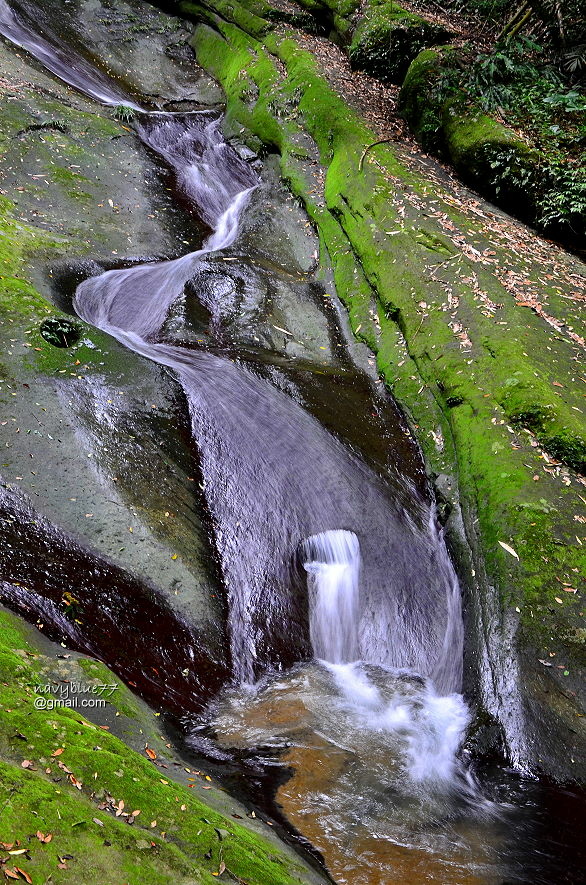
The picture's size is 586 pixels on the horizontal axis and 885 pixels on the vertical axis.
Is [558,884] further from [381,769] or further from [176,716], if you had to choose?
[176,716]

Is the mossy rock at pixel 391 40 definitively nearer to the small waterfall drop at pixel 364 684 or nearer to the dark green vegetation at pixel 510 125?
the dark green vegetation at pixel 510 125

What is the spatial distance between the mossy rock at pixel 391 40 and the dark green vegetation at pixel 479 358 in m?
1.79

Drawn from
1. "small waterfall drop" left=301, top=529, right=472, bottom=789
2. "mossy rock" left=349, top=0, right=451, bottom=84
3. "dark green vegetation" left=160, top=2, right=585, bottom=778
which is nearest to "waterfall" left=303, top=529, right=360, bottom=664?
"small waterfall drop" left=301, top=529, right=472, bottom=789

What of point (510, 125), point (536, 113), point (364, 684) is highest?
point (536, 113)

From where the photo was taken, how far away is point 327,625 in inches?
238

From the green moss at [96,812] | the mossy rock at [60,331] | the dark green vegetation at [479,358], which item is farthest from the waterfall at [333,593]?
the mossy rock at [60,331]

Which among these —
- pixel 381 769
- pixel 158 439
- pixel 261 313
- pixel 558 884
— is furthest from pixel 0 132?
pixel 558 884

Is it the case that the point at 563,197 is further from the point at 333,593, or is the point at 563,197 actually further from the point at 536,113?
the point at 333,593

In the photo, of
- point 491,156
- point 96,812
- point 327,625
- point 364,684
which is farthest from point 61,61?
point 96,812

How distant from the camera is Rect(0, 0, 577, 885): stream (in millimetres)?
4383

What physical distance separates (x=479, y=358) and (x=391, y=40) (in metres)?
11.3

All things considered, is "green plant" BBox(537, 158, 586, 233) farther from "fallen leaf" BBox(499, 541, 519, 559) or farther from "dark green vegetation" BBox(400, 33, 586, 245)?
"fallen leaf" BBox(499, 541, 519, 559)

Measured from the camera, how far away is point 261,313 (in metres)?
9.27

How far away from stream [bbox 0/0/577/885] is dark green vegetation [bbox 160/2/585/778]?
45 cm
